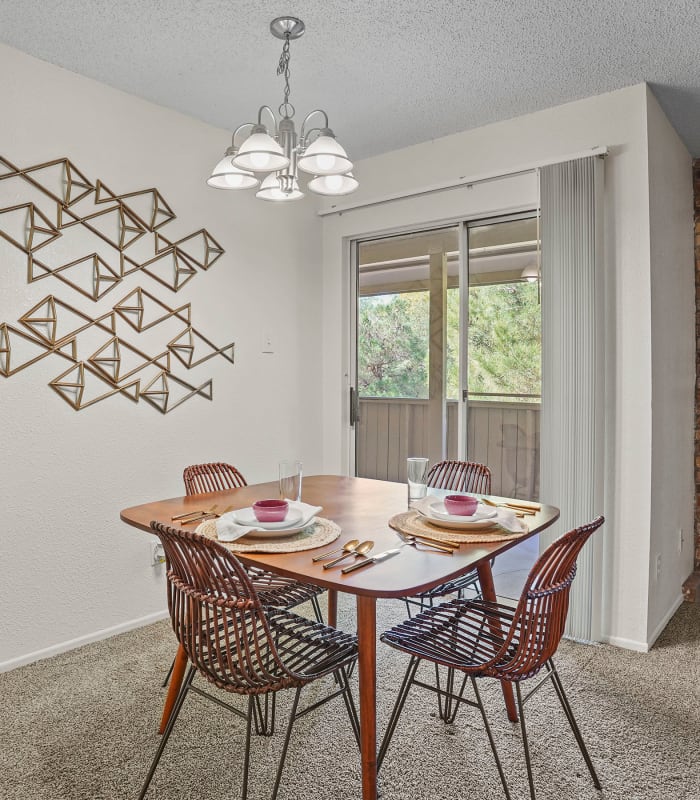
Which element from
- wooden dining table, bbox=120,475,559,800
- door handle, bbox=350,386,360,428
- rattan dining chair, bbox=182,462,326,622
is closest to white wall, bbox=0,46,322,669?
door handle, bbox=350,386,360,428

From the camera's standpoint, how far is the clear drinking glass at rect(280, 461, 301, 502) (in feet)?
6.69

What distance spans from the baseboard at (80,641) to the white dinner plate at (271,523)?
4.56 ft

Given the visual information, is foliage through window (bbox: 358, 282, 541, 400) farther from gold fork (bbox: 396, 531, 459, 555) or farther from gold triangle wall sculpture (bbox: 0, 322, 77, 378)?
gold triangle wall sculpture (bbox: 0, 322, 77, 378)

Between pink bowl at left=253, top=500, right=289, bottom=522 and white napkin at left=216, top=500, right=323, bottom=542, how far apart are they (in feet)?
0.15

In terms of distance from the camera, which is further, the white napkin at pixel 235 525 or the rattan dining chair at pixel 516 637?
the white napkin at pixel 235 525

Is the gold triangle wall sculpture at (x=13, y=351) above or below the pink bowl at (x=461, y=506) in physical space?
above

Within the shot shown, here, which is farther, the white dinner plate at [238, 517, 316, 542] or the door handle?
the door handle

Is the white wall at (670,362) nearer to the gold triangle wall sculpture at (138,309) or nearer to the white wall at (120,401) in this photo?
the white wall at (120,401)

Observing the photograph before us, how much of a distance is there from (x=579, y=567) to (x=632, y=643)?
386 millimetres

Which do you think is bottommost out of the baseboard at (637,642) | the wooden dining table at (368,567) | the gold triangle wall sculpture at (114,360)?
the baseboard at (637,642)

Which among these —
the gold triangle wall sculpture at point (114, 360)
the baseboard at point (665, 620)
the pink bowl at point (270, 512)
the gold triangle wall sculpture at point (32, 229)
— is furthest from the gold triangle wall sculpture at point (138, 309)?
the baseboard at point (665, 620)

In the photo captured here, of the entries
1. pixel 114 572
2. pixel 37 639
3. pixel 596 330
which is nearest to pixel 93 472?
pixel 114 572

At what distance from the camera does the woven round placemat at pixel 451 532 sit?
5.73 ft

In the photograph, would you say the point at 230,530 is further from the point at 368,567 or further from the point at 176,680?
the point at 176,680
